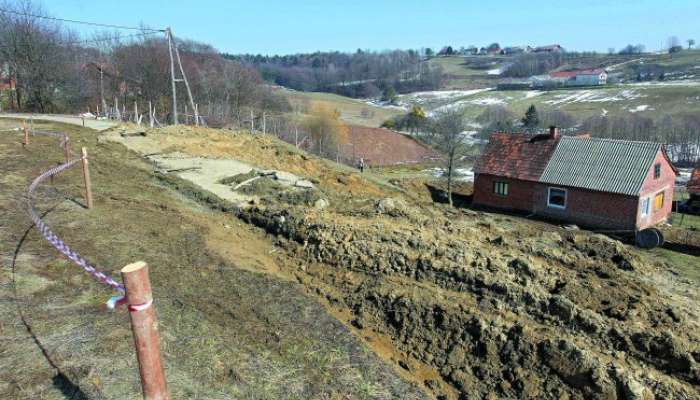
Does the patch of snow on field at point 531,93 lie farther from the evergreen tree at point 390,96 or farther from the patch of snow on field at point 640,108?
the evergreen tree at point 390,96

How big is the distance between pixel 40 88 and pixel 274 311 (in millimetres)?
37982

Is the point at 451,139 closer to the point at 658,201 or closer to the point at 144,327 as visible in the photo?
the point at 658,201

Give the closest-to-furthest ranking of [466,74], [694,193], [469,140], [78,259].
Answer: [78,259], [694,193], [469,140], [466,74]

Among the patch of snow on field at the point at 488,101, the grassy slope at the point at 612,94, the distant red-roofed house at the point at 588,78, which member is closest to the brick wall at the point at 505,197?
the grassy slope at the point at 612,94

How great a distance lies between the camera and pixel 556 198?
25.8m

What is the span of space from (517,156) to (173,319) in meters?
24.9

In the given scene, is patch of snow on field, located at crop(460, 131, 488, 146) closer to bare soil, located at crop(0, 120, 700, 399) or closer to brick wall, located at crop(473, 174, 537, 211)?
brick wall, located at crop(473, 174, 537, 211)

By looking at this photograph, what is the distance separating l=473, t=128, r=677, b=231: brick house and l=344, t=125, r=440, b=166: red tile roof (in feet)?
77.5

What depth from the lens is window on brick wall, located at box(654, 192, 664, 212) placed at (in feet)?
81.7

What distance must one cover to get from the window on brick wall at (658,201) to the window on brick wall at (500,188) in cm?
727

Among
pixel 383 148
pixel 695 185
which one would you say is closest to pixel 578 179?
pixel 695 185

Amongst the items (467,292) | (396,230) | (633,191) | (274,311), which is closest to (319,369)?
(274,311)

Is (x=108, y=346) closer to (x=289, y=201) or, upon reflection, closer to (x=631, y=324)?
(x=631, y=324)

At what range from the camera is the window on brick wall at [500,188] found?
2789 centimetres
